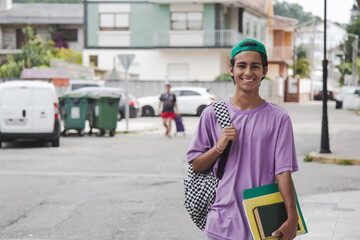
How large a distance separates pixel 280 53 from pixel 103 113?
44.7 meters

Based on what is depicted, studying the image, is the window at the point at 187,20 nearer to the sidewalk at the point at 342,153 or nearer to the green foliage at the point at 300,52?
the sidewalk at the point at 342,153

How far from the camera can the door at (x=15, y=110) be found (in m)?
18.6

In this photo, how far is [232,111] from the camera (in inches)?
149

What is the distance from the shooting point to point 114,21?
47.9 m

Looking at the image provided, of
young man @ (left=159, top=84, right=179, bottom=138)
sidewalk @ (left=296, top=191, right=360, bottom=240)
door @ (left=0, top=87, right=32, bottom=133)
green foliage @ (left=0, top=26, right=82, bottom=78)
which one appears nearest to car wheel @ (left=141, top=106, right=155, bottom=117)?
green foliage @ (left=0, top=26, right=82, bottom=78)

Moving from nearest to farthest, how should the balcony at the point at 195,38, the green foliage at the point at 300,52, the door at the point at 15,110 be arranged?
the door at the point at 15,110
the balcony at the point at 195,38
the green foliage at the point at 300,52

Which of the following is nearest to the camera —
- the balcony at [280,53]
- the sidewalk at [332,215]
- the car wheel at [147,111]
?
the sidewalk at [332,215]

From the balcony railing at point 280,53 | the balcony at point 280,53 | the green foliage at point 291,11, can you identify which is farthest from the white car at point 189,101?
the green foliage at point 291,11

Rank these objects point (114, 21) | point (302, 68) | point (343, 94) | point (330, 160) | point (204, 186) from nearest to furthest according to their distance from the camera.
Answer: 1. point (204, 186)
2. point (330, 160)
3. point (114, 21)
4. point (343, 94)
5. point (302, 68)

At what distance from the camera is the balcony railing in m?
64.8

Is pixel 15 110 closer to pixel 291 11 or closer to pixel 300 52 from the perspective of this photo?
pixel 300 52

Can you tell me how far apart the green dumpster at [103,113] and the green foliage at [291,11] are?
131 metres

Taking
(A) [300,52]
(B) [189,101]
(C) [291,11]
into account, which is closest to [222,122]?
(B) [189,101]

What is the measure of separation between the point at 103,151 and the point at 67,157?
1.83m
